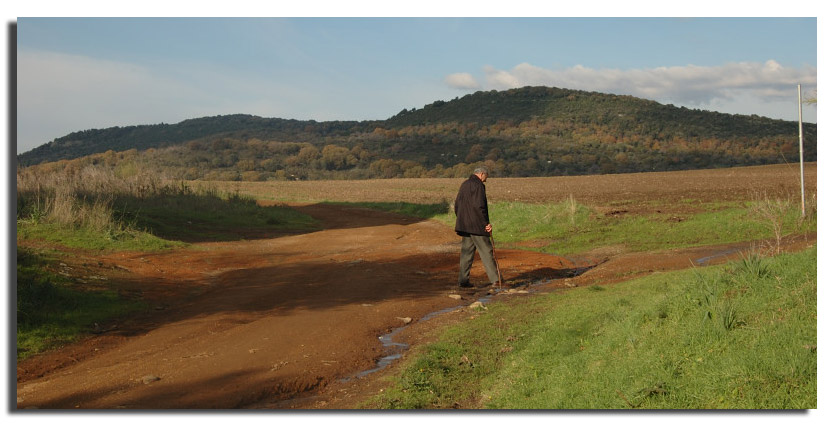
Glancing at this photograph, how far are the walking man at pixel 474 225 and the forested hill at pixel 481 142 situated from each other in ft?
208

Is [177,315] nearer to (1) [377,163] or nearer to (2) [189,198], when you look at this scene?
(2) [189,198]

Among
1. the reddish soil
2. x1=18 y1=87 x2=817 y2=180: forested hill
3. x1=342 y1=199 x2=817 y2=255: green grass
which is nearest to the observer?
the reddish soil

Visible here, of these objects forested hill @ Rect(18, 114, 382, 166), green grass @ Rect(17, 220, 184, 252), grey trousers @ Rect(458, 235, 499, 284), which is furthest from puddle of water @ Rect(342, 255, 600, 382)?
forested hill @ Rect(18, 114, 382, 166)

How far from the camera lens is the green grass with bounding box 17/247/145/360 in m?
9.94

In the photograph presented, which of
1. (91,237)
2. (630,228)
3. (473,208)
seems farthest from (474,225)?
(91,237)

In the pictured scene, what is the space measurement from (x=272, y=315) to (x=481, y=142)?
296 feet

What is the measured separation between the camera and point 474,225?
1337 cm

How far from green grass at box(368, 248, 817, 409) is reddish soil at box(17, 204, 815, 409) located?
78 cm

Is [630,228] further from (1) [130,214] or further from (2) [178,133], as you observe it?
(2) [178,133]

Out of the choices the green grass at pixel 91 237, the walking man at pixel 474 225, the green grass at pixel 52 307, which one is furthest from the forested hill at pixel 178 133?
the walking man at pixel 474 225

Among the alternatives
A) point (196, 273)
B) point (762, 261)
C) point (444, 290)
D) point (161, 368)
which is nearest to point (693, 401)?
point (762, 261)

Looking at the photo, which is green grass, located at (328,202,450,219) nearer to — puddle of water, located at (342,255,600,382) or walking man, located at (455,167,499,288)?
walking man, located at (455,167,499,288)

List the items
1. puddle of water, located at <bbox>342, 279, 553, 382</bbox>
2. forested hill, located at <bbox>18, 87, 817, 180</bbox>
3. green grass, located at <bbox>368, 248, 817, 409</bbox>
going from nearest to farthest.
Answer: green grass, located at <bbox>368, 248, 817, 409</bbox> < puddle of water, located at <bbox>342, 279, 553, 382</bbox> < forested hill, located at <bbox>18, 87, 817, 180</bbox>

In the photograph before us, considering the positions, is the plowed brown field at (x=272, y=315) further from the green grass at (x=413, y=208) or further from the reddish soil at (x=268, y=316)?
the green grass at (x=413, y=208)
